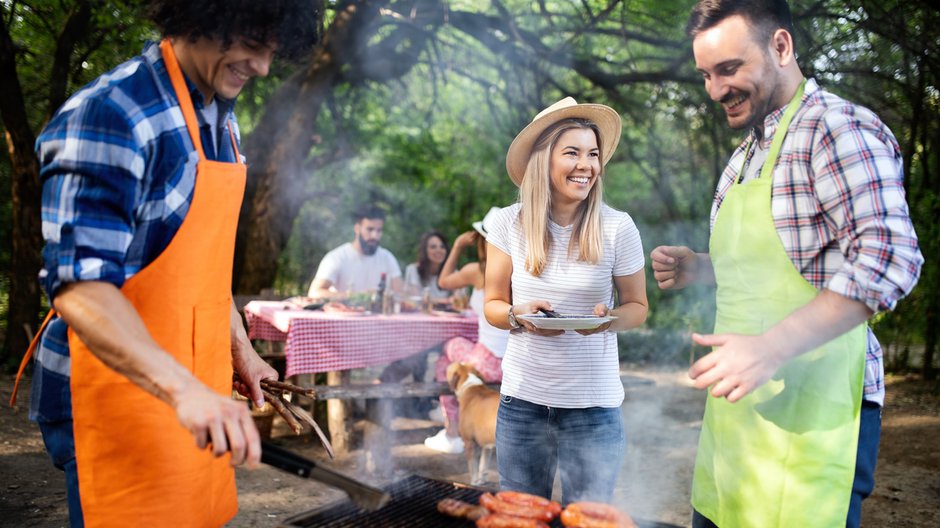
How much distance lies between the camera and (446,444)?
6191 millimetres

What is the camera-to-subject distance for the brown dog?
503 cm

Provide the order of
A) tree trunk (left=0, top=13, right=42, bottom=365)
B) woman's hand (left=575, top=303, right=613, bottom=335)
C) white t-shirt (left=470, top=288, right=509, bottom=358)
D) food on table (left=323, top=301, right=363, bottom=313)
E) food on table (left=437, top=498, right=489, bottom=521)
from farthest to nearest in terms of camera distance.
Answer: tree trunk (left=0, top=13, right=42, bottom=365) → food on table (left=323, top=301, right=363, bottom=313) → white t-shirt (left=470, top=288, right=509, bottom=358) → woman's hand (left=575, top=303, right=613, bottom=335) → food on table (left=437, top=498, right=489, bottom=521)

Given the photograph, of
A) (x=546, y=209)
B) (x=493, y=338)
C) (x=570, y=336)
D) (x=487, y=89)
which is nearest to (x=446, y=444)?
(x=493, y=338)

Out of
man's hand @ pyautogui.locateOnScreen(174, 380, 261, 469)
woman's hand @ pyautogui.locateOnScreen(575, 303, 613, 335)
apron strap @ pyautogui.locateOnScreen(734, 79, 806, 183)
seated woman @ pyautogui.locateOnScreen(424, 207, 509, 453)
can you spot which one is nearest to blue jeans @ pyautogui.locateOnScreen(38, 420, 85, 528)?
man's hand @ pyautogui.locateOnScreen(174, 380, 261, 469)

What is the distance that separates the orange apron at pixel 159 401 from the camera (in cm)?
165

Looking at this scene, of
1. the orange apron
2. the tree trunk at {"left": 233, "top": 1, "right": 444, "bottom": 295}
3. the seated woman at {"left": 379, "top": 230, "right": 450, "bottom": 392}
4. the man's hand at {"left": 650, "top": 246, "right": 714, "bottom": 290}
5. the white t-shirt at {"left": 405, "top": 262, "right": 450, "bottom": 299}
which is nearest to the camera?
the orange apron

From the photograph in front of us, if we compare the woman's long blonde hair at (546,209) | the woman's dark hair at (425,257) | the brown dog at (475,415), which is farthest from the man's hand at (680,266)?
the woman's dark hair at (425,257)

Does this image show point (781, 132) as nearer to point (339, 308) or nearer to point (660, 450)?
point (339, 308)

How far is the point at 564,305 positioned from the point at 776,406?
3.43 feet

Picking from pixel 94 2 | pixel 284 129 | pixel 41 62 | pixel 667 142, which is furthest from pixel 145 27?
pixel 667 142

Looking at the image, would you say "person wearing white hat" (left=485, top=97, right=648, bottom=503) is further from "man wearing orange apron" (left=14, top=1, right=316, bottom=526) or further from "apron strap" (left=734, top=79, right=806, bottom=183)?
"man wearing orange apron" (left=14, top=1, right=316, bottom=526)

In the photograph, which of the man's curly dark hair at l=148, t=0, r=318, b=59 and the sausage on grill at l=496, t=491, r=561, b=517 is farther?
the sausage on grill at l=496, t=491, r=561, b=517

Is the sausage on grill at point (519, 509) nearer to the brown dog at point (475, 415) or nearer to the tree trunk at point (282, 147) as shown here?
the brown dog at point (475, 415)

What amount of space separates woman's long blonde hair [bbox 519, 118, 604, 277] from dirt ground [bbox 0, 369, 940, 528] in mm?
1520
